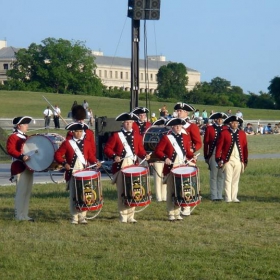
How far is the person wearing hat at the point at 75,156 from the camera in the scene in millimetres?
13383

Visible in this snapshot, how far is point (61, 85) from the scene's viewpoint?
12625cm

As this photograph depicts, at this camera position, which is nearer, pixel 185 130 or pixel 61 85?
pixel 185 130

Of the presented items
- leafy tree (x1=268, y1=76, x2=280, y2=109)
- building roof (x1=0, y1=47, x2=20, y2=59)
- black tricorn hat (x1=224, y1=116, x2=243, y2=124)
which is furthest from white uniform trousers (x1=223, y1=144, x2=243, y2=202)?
building roof (x1=0, y1=47, x2=20, y2=59)

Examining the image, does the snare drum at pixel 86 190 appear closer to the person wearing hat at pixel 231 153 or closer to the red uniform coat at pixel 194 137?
the red uniform coat at pixel 194 137

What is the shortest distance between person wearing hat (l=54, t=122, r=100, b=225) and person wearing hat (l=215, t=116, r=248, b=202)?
364 cm

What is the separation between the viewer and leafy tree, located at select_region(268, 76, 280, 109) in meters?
115

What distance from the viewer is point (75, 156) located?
13.4 metres

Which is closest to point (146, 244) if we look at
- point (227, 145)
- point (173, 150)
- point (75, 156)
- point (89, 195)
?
point (89, 195)

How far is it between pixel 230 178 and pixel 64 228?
465 centimetres

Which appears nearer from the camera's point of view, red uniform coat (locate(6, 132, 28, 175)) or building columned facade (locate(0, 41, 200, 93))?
red uniform coat (locate(6, 132, 28, 175))

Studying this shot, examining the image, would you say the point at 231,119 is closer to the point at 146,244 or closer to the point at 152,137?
the point at 152,137

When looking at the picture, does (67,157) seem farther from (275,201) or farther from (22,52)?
(22,52)

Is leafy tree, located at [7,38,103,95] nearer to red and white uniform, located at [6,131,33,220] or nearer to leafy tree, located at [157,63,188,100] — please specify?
leafy tree, located at [157,63,188,100]

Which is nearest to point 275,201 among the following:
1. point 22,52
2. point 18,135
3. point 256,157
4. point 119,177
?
point 119,177
